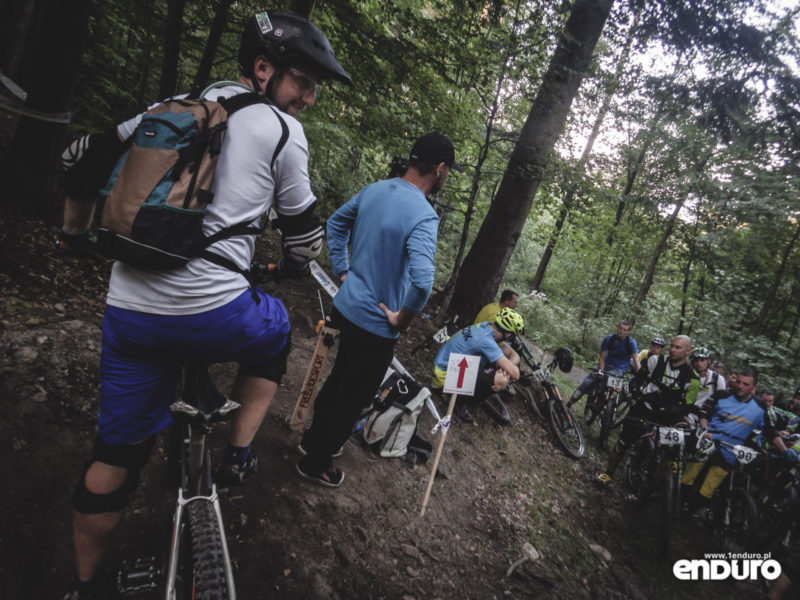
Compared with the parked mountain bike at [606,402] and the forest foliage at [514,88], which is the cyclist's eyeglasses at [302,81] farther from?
the parked mountain bike at [606,402]

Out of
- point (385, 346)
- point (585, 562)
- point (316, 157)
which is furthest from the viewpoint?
point (316, 157)

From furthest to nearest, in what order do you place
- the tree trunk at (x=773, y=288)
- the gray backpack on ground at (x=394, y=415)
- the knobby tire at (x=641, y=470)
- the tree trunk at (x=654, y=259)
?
the tree trunk at (x=654, y=259), the tree trunk at (x=773, y=288), the knobby tire at (x=641, y=470), the gray backpack on ground at (x=394, y=415)

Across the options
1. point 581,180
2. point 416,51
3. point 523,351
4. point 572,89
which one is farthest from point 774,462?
point 416,51

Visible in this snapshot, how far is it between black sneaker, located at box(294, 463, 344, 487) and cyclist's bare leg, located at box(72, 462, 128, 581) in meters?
1.58

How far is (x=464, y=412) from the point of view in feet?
18.4

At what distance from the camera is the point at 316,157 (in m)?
8.93

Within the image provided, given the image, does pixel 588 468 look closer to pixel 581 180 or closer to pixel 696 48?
pixel 581 180

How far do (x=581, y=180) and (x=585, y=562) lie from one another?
5229 mm

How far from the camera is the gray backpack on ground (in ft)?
12.4

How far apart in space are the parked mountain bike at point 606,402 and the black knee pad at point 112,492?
7529mm

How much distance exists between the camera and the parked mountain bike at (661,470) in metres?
4.72

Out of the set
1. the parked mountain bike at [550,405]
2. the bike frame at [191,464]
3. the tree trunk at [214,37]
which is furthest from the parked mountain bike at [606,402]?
the tree trunk at [214,37]

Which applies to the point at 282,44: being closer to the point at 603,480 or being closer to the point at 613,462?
the point at 603,480

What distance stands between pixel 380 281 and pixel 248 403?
1159 millimetres
